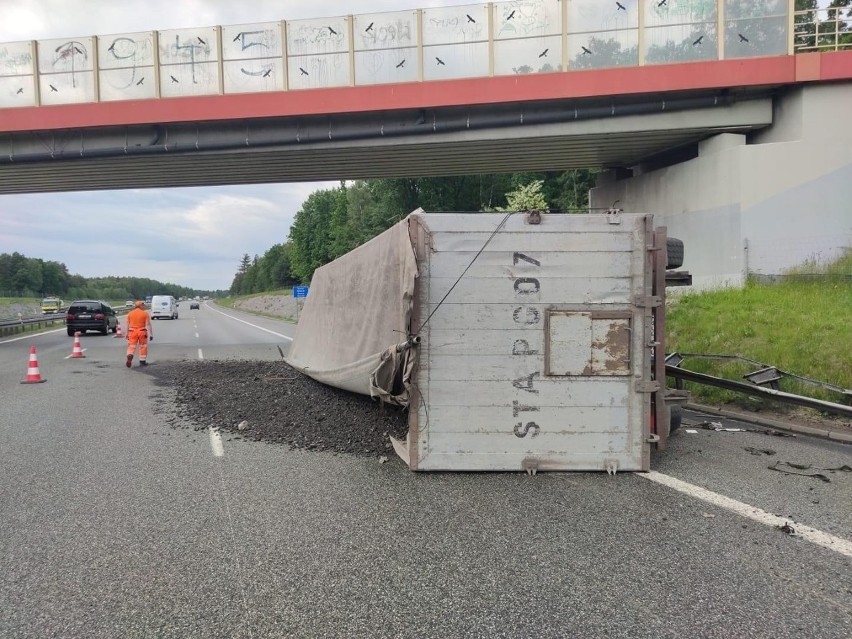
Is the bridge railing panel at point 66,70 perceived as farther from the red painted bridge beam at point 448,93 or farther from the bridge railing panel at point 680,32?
the bridge railing panel at point 680,32

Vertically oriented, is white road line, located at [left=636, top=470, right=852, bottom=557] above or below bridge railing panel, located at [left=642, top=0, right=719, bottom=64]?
below

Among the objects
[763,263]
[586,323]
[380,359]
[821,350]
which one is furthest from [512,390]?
[763,263]

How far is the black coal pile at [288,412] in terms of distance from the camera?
6.51m

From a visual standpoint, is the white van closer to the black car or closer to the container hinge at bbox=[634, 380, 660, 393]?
the black car

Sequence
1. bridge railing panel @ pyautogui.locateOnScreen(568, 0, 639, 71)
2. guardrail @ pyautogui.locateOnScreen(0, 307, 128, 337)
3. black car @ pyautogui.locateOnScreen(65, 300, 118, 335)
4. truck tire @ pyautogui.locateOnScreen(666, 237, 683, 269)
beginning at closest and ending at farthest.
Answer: truck tire @ pyautogui.locateOnScreen(666, 237, 683, 269) → bridge railing panel @ pyautogui.locateOnScreen(568, 0, 639, 71) → guardrail @ pyautogui.locateOnScreen(0, 307, 128, 337) → black car @ pyautogui.locateOnScreen(65, 300, 118, 335)

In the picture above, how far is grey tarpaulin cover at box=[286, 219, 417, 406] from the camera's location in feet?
17.4

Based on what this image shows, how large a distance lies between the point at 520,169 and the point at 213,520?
65.4 feet

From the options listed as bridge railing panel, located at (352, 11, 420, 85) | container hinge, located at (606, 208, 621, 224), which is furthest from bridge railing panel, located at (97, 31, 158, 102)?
container hinge, located at (606, 208, 621, 224)

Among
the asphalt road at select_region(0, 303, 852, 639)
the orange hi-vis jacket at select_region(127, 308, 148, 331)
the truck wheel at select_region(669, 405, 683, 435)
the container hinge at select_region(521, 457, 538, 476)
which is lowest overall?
the asphalt road at select_region(0, 303, 852, 639)

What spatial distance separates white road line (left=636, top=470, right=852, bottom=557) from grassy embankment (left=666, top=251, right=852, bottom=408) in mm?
3984

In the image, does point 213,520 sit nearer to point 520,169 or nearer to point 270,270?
point 520,169

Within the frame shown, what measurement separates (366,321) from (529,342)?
2544 millimetres

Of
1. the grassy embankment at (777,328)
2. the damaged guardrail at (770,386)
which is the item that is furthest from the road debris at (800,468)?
the grassy embankment at (777,328)

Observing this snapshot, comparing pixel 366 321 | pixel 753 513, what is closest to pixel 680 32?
pixel 366 321
